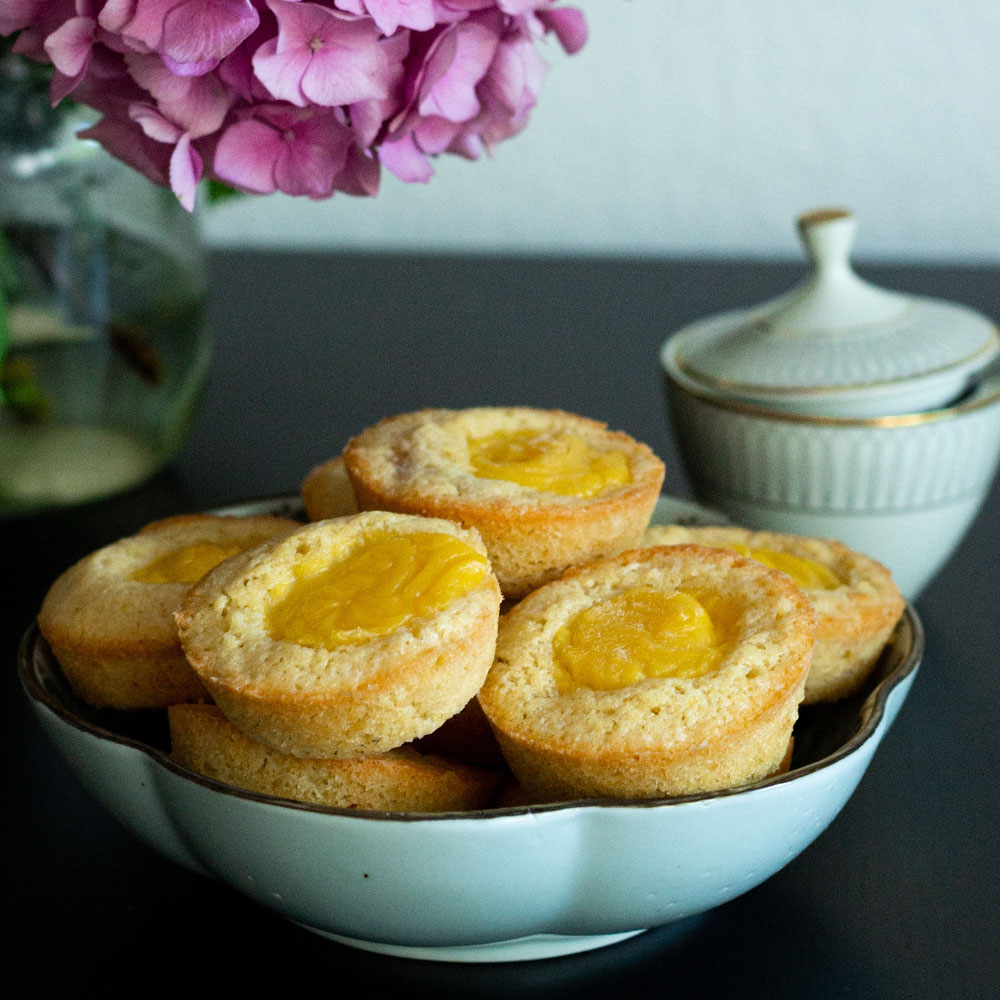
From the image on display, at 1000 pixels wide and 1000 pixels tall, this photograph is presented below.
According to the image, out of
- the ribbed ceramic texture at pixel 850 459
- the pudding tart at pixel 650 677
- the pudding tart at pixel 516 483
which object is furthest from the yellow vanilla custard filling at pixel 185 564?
the ribbed ceramic texture at pixel 850 459

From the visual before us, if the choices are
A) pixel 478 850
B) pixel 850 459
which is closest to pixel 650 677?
pixel 478 850

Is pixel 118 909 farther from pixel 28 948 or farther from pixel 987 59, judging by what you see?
pixel 987 59

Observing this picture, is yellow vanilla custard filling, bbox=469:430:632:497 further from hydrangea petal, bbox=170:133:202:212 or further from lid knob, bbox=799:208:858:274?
lid knob, bbox=799:208:858:274

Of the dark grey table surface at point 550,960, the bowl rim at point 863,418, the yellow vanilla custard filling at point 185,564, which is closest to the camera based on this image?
the dark grey table surface at point 550,960

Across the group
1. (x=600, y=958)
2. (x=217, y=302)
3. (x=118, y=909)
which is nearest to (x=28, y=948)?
(x=118, y=909)

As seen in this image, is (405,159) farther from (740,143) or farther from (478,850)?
(740,143)

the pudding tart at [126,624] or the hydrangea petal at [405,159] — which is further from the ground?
the hydrangea petal at [405,159]

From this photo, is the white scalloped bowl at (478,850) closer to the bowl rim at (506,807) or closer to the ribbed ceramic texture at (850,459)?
the bowl rim at (506,807)

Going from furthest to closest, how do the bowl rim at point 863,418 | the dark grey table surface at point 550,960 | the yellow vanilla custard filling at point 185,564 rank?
the bowl rim at point 863,418 < the yellow vanilla custard filling at point 185,564 < the dark grey table surface at point 550,960
